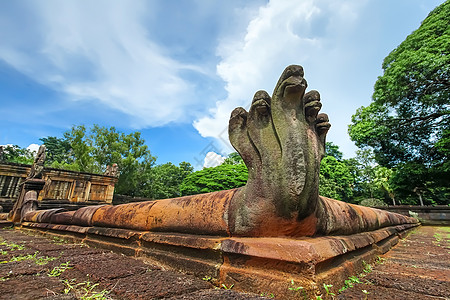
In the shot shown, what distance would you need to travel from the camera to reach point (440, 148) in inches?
353

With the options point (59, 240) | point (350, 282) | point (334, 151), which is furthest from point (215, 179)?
point (350, 282)

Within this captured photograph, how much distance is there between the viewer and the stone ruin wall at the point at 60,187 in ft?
27.2

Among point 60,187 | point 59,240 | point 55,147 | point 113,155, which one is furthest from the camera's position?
point 55,147

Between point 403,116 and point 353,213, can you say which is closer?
point 353,213

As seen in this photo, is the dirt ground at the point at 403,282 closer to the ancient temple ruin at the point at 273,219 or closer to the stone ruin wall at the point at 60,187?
the ancient temple ruin at the point at 273,219

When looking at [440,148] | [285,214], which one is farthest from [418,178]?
[285,214]

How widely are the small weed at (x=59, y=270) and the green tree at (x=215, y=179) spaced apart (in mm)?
20478

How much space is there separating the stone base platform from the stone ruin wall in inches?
338

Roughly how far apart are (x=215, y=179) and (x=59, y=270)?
70.6ft

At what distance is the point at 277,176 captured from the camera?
4.47 ft

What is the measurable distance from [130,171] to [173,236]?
19.4 m

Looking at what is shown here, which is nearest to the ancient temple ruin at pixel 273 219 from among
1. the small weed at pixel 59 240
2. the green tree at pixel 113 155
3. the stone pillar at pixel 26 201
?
the small weed at pixel 59 240

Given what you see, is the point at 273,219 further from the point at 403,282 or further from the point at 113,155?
the point at 113,155

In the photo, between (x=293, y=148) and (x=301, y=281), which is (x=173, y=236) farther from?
(x=293, y=148)
